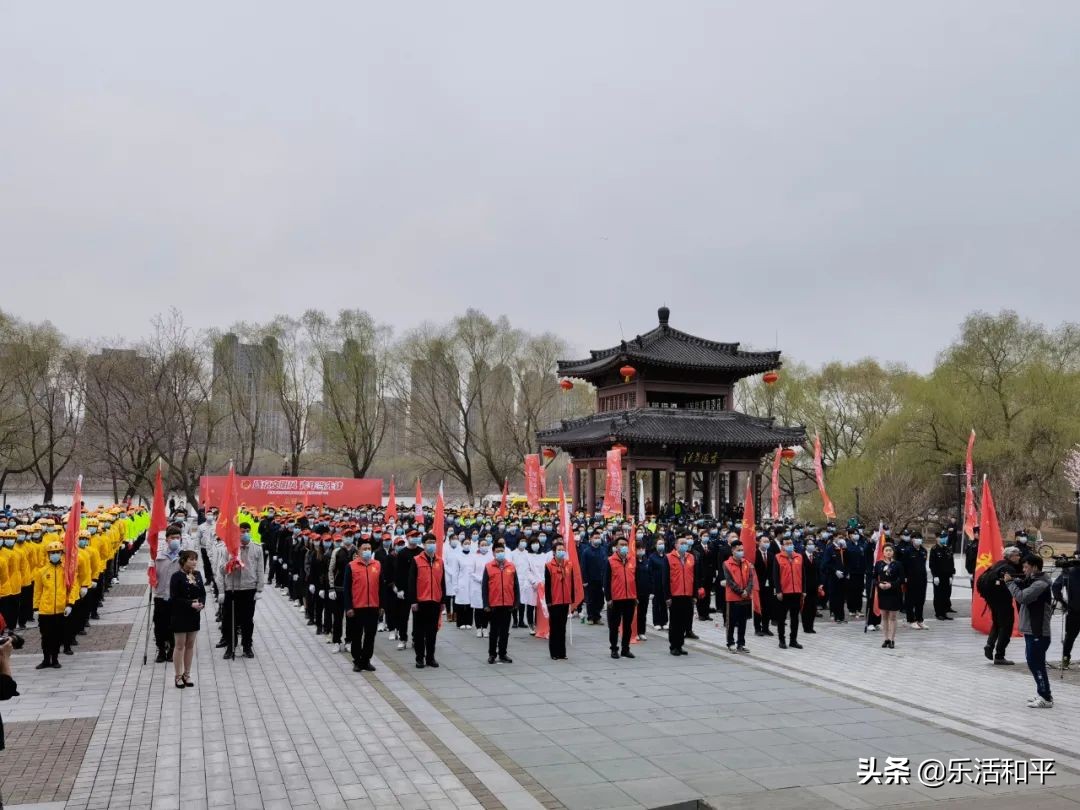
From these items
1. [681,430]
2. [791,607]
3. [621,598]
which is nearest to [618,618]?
[621,598]

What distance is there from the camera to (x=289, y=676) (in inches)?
449

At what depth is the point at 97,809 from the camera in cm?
643

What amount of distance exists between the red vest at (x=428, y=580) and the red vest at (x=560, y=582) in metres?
1.61

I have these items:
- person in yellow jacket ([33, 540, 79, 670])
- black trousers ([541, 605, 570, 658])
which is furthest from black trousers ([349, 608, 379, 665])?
person in yellow jacket ([33, 540, 79, 670])

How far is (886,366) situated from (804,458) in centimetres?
734

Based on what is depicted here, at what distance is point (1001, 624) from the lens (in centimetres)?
1272

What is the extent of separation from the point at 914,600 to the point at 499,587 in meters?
8.61

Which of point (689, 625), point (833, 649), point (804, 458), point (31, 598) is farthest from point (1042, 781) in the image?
point (804, 458)

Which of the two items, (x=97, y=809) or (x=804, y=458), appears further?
(x=804, y=458)

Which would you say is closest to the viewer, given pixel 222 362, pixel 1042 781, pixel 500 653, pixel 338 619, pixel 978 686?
pixel 1042 781

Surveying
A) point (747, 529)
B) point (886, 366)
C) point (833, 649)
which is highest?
point (886, 366)

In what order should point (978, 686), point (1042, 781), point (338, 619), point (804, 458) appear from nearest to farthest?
point (1042, 781)
point (978, 686)
point (338, 619)
point (804, 458)

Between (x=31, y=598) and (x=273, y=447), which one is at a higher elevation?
(x=273, y=447)

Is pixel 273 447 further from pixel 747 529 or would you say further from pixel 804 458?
pixel 747 529
